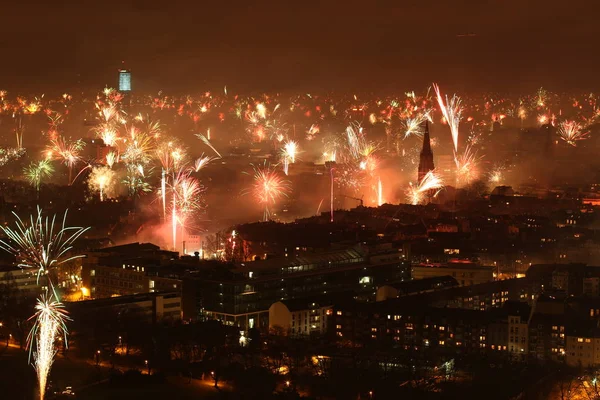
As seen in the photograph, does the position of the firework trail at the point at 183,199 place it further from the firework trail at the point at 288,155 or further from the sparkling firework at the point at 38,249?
the firework trail at the point at 288,155

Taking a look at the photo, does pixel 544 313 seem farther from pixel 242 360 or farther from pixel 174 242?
pixel 174 242

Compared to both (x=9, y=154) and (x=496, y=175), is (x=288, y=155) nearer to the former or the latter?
(x=496, y=175)

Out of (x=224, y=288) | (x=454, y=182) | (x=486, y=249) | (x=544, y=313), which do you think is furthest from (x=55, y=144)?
(x=544, y=313)

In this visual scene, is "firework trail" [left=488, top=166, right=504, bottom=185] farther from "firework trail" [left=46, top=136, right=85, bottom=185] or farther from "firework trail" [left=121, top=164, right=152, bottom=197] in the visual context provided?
"firework trail" [left=46, top=136, right=85, bottom=185]

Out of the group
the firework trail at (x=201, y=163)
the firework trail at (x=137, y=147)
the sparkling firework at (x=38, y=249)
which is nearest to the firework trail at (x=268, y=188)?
the firework trail at (x=201, y=163)

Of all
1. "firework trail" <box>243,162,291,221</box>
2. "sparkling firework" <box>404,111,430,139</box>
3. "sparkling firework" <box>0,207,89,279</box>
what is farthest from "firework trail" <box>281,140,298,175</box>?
"sparkling firework" <box>0,207,89,279</box>

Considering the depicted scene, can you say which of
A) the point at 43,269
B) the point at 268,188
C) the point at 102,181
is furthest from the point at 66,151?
the point at 43,269
